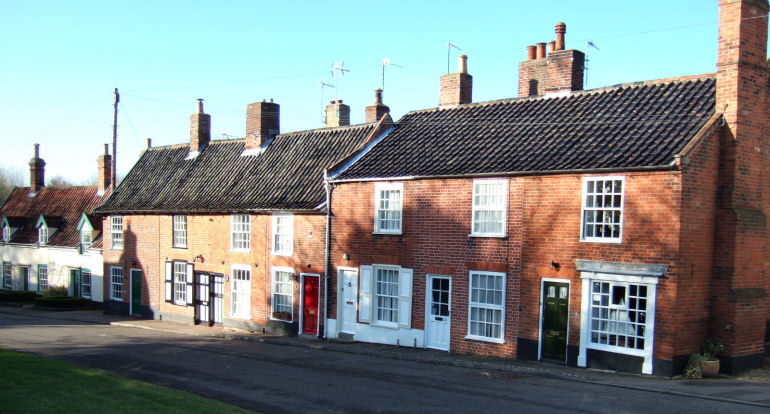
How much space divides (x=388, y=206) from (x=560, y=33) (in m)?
8.67

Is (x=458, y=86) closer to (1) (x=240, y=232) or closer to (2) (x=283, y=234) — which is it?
(2) (x=283, y=234)

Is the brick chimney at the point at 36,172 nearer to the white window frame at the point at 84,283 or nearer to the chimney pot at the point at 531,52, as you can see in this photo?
the white window frame at the point at 84,283

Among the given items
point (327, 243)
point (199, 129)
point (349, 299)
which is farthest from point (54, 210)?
point (349, 299)

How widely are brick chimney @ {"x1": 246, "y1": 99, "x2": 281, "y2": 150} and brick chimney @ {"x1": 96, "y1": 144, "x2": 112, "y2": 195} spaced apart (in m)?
16.1

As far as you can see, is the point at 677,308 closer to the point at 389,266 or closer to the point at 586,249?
the point at 586,249

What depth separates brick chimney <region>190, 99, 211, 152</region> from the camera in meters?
36.3

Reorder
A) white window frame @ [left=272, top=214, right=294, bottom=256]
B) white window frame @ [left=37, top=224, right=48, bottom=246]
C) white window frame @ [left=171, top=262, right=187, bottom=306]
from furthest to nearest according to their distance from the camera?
white window frame @ [left=37, top=224, right=48, bottom=246]
white window frame @ [left=171, top=262, right=187, bottom=306]
white window frame @ [left=272, top=214, right=294, bottom=256]

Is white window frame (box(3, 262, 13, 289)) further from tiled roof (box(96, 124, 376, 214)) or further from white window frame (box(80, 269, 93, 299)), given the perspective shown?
tiled roof (box(96, 124, 376, 214))

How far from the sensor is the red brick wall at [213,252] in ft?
86.7

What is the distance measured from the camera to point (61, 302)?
129ft

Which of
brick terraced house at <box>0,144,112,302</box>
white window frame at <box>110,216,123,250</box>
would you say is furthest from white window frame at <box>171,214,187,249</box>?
brick terraced house at <box>0,144,112,302</box>

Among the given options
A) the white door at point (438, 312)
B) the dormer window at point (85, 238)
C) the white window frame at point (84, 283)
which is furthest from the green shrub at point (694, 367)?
the dormer window at point (85, 238)

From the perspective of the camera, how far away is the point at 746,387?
16281mm

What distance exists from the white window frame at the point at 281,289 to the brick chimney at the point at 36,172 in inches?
1284
